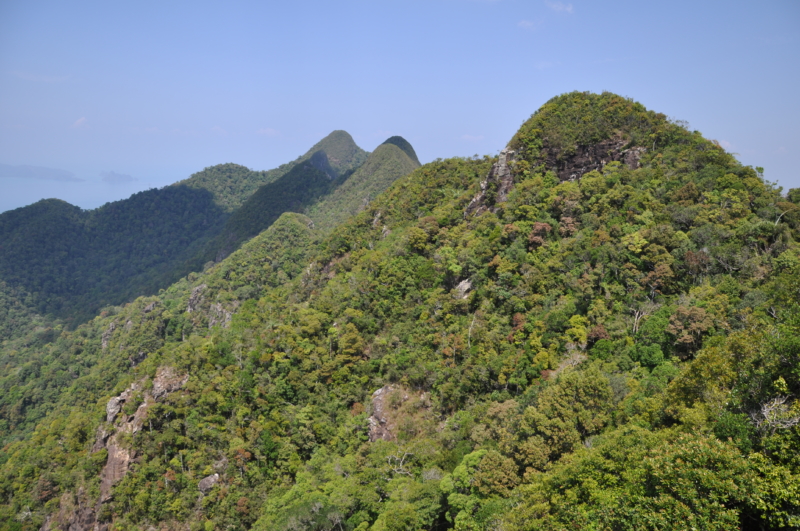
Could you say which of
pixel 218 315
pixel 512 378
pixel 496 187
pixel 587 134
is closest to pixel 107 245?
pixel 218 315

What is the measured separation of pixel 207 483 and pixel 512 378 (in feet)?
98.4

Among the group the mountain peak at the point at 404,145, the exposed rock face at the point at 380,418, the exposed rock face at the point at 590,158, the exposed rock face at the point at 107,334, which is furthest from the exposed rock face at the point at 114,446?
the mountain peak at the point at 404,145

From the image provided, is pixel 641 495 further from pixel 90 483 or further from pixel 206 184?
pixel 206 184

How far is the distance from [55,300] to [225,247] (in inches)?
2723

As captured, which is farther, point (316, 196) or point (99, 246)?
point (99, 246)

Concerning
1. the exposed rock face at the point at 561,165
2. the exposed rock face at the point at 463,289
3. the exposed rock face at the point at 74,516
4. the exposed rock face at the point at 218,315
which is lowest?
the exposed rock face at the point at 74,516

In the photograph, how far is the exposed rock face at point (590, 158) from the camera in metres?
47.3

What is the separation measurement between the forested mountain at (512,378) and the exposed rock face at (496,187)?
0.28m

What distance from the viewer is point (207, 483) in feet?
125

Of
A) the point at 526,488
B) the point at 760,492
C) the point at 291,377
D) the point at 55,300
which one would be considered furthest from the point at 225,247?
the point at 760,492

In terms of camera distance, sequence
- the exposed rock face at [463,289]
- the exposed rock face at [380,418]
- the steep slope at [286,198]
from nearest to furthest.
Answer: the exposed rock face at [380,418]
the exposed rock face at [463,289]
the steep slope at [286,198]

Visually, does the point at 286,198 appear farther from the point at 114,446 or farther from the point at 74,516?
the point at 74,516

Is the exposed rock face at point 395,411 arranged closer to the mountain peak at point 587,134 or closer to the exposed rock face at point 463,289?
the exposed rock face at point 463,289

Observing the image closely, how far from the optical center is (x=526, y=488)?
62.7 feet
